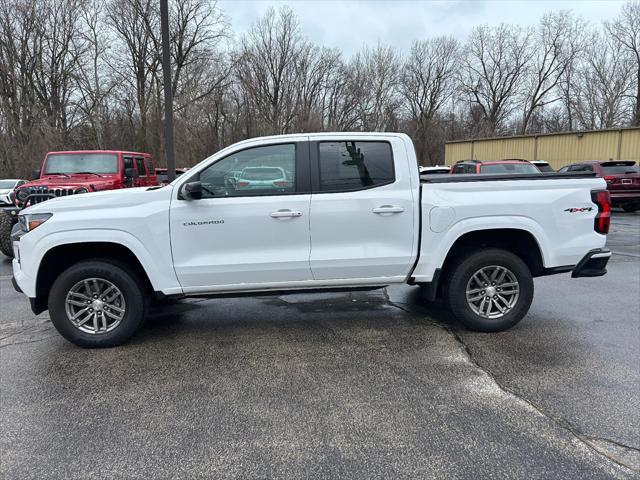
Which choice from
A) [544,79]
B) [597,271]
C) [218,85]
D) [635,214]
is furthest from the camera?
[544,79]

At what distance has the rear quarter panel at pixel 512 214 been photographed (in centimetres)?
455

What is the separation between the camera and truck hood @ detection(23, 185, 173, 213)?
428cm

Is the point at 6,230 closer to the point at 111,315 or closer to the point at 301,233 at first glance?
the point at 111,315

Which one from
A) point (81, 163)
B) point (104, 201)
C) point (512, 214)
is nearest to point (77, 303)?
point (104, 201)

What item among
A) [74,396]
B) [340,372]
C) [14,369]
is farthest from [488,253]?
[14,369]

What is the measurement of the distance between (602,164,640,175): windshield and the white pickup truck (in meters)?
13.9

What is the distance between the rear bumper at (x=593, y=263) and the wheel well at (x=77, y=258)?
431 cm

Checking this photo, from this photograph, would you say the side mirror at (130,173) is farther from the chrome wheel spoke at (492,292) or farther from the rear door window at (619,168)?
the rear door window at (619,168)

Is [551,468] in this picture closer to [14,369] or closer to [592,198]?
[592,198]

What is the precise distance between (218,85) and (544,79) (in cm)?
3689

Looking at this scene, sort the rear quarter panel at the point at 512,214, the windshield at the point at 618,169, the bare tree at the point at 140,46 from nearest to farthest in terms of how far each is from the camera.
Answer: the rear quarter panel at the point at 512,214 < the windshield at the point at 618,169 < the bare tree at the point at 140,46

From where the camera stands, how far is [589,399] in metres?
3.41

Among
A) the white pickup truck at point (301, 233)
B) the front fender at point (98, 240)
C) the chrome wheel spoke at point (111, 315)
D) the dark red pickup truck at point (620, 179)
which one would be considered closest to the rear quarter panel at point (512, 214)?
the white pickup truck at point (301, 233)

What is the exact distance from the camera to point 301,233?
14.6 feet
